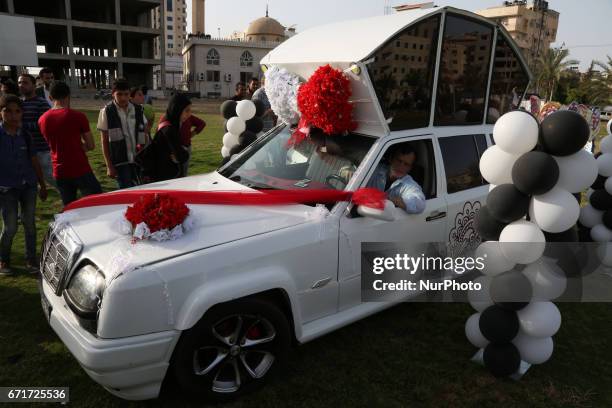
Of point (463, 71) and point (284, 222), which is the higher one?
point (463, 71)

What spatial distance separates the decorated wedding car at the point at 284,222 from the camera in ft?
8.57

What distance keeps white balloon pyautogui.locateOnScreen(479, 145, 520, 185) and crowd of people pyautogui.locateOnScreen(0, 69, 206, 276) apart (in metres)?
3.54

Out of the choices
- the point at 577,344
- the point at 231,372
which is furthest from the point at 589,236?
the point at 231,372

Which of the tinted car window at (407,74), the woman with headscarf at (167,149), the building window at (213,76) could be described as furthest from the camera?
the building window at (213,76)

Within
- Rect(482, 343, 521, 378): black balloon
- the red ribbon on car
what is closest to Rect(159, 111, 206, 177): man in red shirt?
the red ribbon on car

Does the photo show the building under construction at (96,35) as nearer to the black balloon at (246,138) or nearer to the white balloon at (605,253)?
the black balloon at (246,138)

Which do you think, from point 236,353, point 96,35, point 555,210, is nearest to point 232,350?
point 236,353

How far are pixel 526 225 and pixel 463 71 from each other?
186 cm

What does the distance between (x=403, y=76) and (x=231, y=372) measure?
2.74 m

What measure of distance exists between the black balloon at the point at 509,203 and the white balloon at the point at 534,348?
977 millimetres

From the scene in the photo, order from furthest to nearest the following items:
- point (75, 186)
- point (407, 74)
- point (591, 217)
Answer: point (591, 217), point (75, 186), point (407, 74)

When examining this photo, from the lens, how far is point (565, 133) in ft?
9.55

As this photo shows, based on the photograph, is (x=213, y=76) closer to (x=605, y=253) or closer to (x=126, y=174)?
(x=126, y=174)

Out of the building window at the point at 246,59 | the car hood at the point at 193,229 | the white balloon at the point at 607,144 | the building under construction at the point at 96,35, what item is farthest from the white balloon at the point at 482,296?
the building window at the point at 246,59
